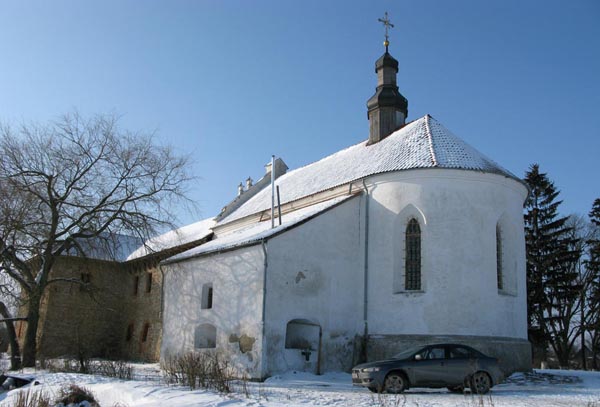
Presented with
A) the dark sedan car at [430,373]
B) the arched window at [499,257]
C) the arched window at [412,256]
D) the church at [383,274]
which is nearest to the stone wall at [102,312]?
the church at [383,274]

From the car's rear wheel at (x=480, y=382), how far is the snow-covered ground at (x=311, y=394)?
0.24 m

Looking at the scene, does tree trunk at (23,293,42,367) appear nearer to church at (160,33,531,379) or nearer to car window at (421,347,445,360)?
church at (160,33,531,379)

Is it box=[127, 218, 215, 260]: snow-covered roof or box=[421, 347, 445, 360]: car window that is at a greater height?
box=[127, 218, 215, 260]: snow-covered roof

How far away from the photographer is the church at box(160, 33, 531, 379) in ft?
66.8

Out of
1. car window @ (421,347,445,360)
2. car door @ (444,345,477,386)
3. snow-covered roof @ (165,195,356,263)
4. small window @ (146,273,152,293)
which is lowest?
car door @ (444,345,477,386)

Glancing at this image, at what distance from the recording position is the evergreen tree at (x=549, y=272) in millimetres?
34562

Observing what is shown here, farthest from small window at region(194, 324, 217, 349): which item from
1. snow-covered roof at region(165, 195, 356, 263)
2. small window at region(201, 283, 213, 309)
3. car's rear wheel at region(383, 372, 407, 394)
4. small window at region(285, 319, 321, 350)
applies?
car's rear wheel at region(383, 372, 407, 394)

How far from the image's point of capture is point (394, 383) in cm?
1486

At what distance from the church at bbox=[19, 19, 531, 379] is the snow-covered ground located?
179 centimetres

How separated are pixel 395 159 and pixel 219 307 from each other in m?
8.19

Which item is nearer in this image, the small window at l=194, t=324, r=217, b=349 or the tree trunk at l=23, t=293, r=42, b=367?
the tree trunk at l=23, t=293, r=42, b=367

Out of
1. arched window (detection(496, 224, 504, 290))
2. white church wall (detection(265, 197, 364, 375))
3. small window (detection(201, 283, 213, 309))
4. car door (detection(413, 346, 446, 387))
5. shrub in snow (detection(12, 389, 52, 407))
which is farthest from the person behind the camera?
small window (detection(201, 283, 213, 309))

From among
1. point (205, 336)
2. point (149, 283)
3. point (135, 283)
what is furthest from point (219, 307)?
point (135, 283)

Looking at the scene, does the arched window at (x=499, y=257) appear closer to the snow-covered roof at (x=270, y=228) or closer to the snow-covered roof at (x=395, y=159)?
the snow-covered roof at (x=395, y=159)
